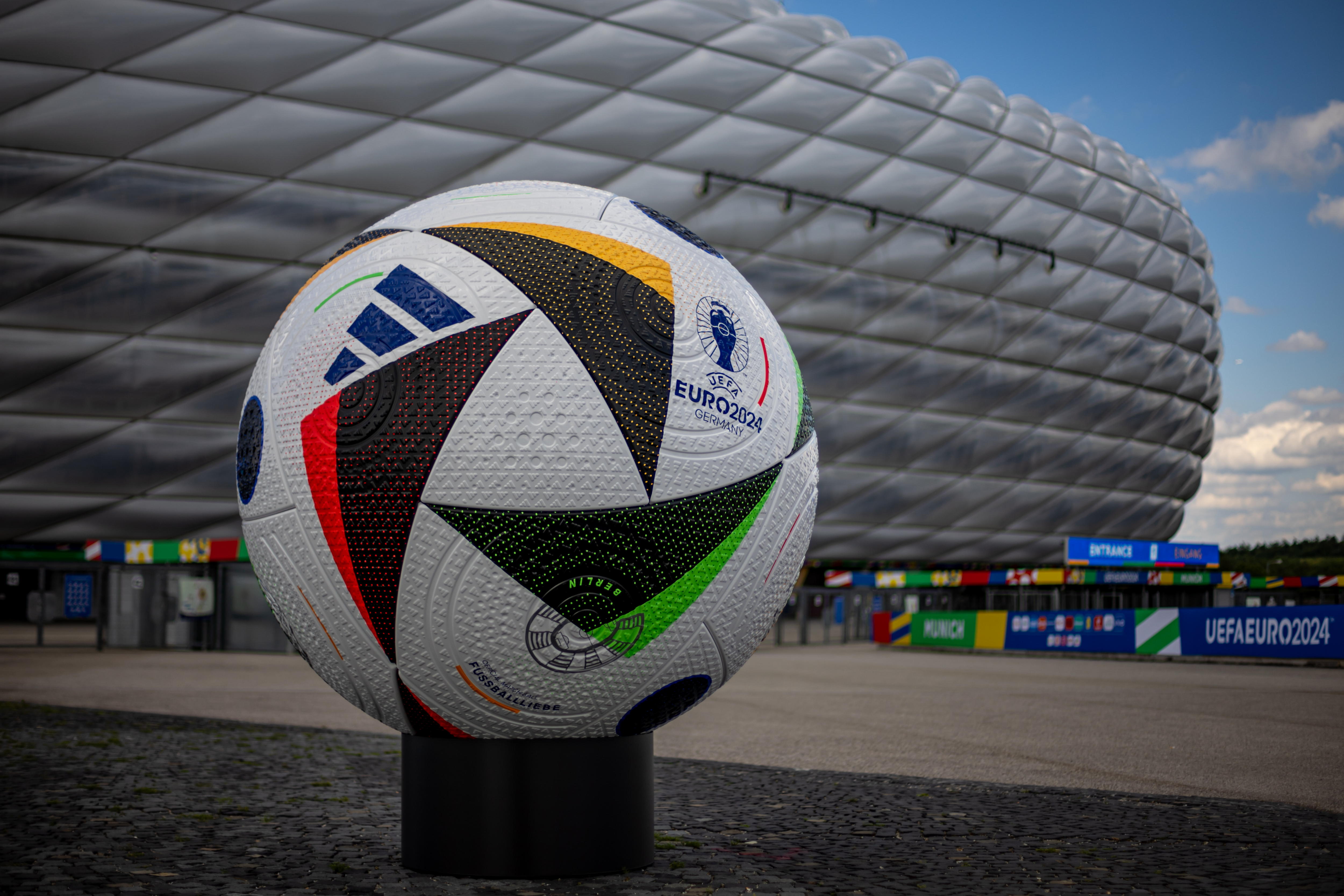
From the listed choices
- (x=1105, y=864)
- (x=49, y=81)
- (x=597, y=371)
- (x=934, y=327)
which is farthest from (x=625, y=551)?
(x=934, y=327)

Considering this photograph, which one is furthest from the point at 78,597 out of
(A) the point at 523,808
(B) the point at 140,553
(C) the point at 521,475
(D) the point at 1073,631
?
(C) the point at 521,475

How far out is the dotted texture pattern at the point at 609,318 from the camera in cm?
318

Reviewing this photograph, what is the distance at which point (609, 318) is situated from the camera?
129 inches

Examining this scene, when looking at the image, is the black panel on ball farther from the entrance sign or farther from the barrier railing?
the entrance sign

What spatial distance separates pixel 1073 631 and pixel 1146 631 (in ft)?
6.12

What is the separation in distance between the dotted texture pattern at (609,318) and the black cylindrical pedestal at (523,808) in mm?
1027

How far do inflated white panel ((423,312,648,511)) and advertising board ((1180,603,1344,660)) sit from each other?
15.0 m

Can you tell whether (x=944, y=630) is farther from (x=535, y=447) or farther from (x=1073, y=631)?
(x=535, y=447)

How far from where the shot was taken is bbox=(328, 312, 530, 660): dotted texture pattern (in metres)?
3.13

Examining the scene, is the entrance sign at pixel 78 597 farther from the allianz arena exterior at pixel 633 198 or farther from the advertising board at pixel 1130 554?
the advertising board at pixel 1130 554

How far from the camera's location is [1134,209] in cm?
3544

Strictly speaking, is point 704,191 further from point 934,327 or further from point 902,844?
point 902,844

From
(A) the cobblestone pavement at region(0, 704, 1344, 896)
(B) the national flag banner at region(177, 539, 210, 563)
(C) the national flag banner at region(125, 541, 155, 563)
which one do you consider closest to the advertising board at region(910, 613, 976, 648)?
(B) the national flag banner at region(177, 539, 210, 563)

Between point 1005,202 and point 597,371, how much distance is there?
3088 centimetres
